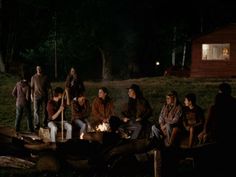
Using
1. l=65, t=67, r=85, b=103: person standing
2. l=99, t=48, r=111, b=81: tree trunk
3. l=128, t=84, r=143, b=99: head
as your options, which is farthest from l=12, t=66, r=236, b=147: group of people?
l=99, t=48, r=111, b=81: tree trunk

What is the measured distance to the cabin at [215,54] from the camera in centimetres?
3372

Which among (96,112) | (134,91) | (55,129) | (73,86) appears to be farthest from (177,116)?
(73,86)

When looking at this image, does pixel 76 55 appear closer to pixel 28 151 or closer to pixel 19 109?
pixel 19 109

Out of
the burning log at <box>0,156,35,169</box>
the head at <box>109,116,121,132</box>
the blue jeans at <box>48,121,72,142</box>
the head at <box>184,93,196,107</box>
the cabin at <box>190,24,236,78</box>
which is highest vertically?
the cabin at <box>190,24,236,78</box>

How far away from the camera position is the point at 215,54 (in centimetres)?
3447

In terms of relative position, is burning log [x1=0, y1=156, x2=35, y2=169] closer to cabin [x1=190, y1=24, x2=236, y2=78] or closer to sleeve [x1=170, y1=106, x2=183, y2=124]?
sleeve [x1=170, y1=106, x2=183, y2=124]

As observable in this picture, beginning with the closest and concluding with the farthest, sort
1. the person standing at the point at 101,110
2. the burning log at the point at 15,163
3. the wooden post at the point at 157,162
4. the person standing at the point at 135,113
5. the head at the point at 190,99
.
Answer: the wooden post at the point at 157,162 → the burning log at the point at 15,163 → the head at the point at 190,99 → the person standing at the point at 135,113 → the person standing at the point at 101,110

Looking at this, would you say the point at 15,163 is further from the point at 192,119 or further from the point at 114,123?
the point at 192,119

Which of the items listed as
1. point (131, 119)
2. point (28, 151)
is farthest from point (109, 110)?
point (28, 151)

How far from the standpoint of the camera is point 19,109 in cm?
1466

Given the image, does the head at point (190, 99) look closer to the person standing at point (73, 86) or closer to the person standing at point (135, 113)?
the person standing at point (135, 113)

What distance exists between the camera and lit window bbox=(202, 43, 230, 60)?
112 feet

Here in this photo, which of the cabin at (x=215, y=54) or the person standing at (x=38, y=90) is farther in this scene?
the cabin at (x=215, y=54)

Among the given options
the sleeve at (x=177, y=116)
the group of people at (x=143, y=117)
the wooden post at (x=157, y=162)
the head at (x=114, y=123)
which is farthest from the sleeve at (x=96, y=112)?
the wooden post at (x=157, y=162)
